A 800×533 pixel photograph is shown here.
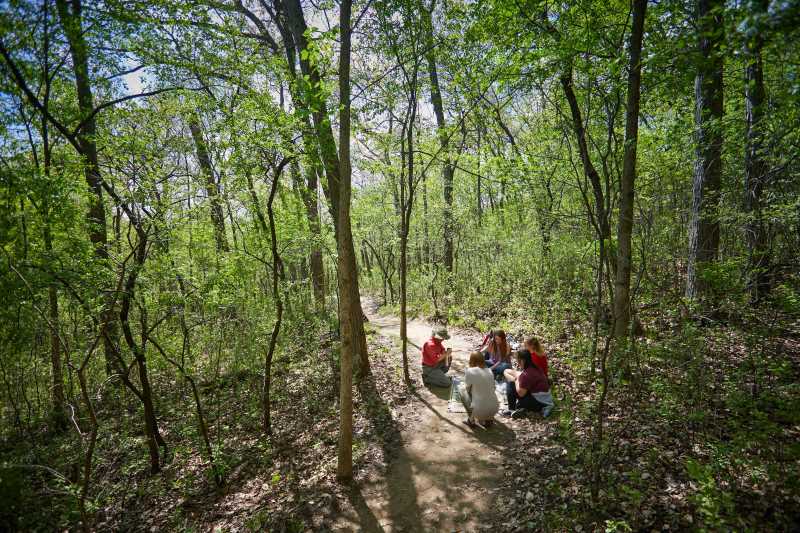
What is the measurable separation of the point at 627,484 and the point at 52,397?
12104 millimetres

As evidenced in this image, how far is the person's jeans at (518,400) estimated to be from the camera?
6250 mm

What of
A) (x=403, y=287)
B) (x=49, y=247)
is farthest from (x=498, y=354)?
(x=49, y=247)

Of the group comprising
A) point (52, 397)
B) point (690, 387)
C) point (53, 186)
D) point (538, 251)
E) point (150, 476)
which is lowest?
point (150, 476)

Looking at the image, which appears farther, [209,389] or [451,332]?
[451,332]

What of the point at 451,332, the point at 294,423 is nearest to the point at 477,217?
the point at 451,332

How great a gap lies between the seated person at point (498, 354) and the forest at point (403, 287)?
61 centimetres

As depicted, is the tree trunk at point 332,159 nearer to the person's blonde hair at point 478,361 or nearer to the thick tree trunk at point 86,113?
the person's blonde hair at point 478,361

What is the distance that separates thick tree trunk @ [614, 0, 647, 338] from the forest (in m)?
0.05

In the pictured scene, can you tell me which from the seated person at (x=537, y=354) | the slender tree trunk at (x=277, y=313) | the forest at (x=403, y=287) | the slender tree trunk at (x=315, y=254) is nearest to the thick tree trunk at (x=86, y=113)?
the forest at (x=403, y=287)

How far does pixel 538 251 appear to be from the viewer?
42.9 ft

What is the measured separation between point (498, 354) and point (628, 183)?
4132 millimetres

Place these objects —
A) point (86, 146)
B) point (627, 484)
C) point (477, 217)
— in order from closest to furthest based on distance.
Answer: 1. point (627, 484)
2. point (86, 146)
3. point (477, 217)

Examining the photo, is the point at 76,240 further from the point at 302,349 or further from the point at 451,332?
the point at 451,332

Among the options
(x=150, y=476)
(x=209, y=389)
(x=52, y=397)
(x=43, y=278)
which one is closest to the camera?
(x=43, y=278)
